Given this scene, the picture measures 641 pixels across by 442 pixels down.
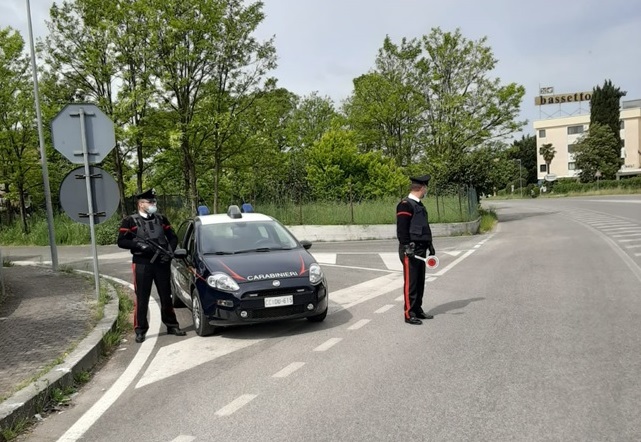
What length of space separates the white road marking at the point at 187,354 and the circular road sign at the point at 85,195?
2.85 metres

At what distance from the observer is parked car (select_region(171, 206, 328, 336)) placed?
674 cm

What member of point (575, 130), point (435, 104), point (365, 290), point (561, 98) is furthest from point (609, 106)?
point (365, 290)

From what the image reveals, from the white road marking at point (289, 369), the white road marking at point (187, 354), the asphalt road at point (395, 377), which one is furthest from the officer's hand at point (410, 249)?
the white road marking at point (289, 369)

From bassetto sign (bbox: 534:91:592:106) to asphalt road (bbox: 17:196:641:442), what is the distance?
103 metres

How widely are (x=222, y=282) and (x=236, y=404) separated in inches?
93.8

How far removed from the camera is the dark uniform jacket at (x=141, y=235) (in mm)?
7074

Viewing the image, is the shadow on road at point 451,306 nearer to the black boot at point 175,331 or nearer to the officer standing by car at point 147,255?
the black boot at point 175,331

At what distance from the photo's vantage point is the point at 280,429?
4.06 meters

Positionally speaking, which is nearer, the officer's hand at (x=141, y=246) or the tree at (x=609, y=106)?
the officer's hand at (x=141, y=246)

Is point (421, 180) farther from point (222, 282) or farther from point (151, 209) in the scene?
point (151, 209)

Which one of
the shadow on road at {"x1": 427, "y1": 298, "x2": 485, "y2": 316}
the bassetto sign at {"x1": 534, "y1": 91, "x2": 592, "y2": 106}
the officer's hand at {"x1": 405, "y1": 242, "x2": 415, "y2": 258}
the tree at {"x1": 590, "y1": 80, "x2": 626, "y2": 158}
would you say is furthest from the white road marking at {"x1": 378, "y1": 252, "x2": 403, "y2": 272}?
the bassetto sign at {"x1": 534, "y1": 91, "x2": 592, "y2": 106}

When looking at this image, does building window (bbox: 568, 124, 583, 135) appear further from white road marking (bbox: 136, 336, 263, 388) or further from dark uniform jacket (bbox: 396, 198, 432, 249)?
white road marking (bbox: 136, 336, 263, 388)

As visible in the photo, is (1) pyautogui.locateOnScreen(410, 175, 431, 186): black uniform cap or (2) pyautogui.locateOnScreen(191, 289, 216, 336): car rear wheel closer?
(2) pyautogui.locateOnScreen(191, 289, 216, 336): car rear wheel

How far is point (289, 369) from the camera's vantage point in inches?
217
